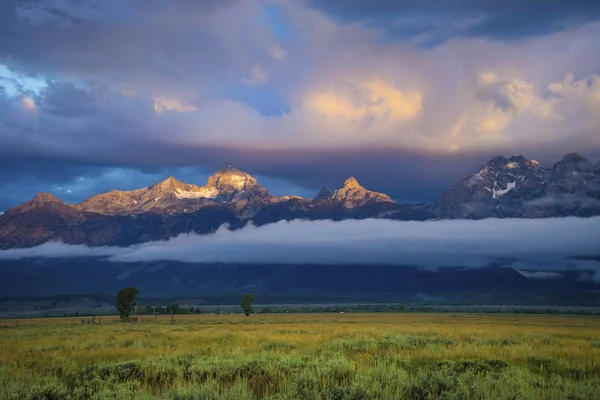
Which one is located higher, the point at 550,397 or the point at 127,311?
the point at 550,397

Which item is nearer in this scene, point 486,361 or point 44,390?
point 44,390

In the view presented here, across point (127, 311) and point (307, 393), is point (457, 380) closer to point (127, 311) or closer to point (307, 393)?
point (307, 393)

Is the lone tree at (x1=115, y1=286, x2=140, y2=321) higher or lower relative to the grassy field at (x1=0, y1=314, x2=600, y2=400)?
lower

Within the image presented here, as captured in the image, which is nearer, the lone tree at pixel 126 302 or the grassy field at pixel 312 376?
the grassy field at pixel 312 376

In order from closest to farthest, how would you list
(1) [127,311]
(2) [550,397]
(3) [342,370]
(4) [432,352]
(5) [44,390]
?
(2) [550,397] → (5) [44,390] → (3) [342,370] → (4) [432,352] → (1) [127,311]

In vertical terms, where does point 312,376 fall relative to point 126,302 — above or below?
above

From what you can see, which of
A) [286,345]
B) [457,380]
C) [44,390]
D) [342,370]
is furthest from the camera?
[286,345]

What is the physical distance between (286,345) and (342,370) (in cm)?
1141

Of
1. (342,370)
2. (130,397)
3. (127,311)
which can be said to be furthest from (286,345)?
(127,311)

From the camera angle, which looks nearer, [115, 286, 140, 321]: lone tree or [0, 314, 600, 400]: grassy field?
[0, 314, 600, 400]: grassy field

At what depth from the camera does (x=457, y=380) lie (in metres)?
15.0

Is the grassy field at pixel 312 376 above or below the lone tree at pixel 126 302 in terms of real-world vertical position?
above

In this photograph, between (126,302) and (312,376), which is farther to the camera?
(126,302)

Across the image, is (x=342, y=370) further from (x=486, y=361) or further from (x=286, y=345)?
(x=286, y=345)
